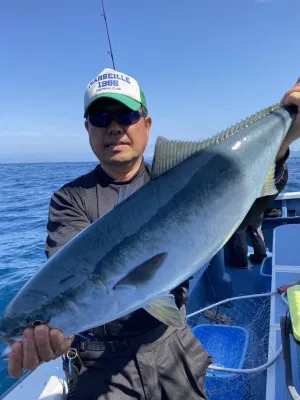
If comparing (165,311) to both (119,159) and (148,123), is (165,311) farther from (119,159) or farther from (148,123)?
(148,123)

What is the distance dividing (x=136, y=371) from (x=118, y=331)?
1.05 feet

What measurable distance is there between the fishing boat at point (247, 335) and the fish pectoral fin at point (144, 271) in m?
0.98

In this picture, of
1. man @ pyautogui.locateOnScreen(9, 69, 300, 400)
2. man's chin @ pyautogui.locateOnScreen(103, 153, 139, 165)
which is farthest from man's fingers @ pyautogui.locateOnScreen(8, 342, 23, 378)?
man's chin @ pyautogui.locateOnScreen(103, 153, 139, 165)

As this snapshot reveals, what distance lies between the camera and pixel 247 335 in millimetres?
4293

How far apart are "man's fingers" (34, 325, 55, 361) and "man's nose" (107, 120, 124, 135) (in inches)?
54.3

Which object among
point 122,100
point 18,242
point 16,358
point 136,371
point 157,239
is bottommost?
point 18,242

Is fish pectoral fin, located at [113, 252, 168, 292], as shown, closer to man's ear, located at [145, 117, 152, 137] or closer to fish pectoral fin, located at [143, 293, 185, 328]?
fish pectoral fin, located at [143, 293, 185, 328]

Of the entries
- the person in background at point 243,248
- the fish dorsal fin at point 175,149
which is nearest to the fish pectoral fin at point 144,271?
the fish dorsal fin at point 175,149

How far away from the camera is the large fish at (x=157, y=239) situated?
1.65 meters

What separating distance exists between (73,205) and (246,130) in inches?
51.6

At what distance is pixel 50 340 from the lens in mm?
1771

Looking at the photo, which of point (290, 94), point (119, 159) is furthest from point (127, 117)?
point (290, 94)

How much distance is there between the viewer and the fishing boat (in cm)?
252

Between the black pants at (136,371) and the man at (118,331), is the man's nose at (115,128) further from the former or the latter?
the black pants at (136,371)
